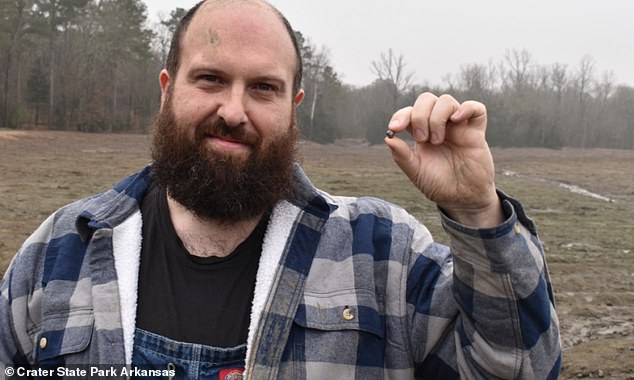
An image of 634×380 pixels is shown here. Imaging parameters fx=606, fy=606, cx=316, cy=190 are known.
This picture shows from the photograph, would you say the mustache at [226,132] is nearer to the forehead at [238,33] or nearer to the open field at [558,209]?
the forehead at [238,33]

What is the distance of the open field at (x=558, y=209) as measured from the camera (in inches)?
278

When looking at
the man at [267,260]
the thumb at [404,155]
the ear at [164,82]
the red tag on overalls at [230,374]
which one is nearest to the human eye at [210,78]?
the man at [267,260]

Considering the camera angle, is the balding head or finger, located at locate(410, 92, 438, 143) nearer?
finger, located at locate(410, 92, 438, 143)

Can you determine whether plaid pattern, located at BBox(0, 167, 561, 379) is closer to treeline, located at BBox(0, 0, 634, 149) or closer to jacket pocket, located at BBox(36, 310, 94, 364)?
jacket pocket, located at BBox(36, 310, 94, 364)

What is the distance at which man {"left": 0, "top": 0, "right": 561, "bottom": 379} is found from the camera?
1656 millimetres

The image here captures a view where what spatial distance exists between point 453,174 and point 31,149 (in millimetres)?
29278

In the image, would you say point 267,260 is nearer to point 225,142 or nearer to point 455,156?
point 225,142

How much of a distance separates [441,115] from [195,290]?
0.96 metres

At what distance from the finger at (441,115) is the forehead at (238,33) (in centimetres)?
69

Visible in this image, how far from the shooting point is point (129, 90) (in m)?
51.7

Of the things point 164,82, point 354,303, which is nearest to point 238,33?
Answer: point 164,82

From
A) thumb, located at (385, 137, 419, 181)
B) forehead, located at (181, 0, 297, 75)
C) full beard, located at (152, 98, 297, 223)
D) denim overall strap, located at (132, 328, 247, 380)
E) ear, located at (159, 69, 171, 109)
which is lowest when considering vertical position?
denim overall strap, located at (132, 328, 247, 380)

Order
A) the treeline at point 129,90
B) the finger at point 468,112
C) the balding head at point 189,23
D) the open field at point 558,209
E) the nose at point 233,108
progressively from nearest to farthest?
the finger at point 468,112, the nose at point 233,108, the balding head at point 189,23, the open field at point 558,209, the treeline at point 129,90

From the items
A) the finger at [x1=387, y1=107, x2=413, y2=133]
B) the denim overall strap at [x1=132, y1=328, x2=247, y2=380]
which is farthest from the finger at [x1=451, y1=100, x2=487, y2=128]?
the denim overall strap at [x1=132, y1=328, x2=247, y2=380]
